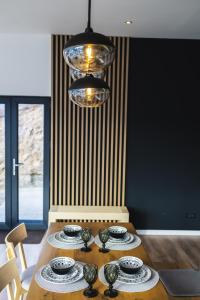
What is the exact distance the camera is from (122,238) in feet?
8.73

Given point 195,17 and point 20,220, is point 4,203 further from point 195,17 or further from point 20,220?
point 195,17

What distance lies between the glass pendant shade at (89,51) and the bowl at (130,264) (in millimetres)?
1331

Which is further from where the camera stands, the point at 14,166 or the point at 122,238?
the point at 14,166

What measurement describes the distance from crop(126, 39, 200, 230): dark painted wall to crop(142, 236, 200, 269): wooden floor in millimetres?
257

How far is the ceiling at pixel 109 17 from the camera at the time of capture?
3639 millimetres

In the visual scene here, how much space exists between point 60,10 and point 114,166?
2450mm

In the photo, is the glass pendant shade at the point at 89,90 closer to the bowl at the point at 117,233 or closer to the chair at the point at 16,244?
the bowl at the point at 117,233

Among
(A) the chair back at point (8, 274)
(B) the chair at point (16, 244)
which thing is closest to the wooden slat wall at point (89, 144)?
(B) the chair at point (16, 244)

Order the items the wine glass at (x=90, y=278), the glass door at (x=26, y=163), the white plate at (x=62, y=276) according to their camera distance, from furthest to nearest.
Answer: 1. the glass door at (x=26, y=163)
2. the white plate at (x=62, y=276)
3. the wine glass at (x=90, y=278)

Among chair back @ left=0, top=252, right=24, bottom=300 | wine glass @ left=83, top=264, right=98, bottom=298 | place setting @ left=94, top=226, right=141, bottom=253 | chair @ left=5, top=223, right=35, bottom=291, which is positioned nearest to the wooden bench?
chair @ left=5, top=223, right=35, bottom=291

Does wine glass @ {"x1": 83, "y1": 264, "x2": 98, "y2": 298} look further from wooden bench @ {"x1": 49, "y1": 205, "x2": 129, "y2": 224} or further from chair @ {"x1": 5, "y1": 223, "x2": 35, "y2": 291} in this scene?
wooden bench @ {"x1": 49, "y1": 205, "x2": 129, "y2": 224}

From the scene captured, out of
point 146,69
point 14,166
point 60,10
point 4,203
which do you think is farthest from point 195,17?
point 4,203

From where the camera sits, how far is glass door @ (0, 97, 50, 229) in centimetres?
509

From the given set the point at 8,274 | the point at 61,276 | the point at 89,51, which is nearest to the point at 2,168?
the point at 8,274
